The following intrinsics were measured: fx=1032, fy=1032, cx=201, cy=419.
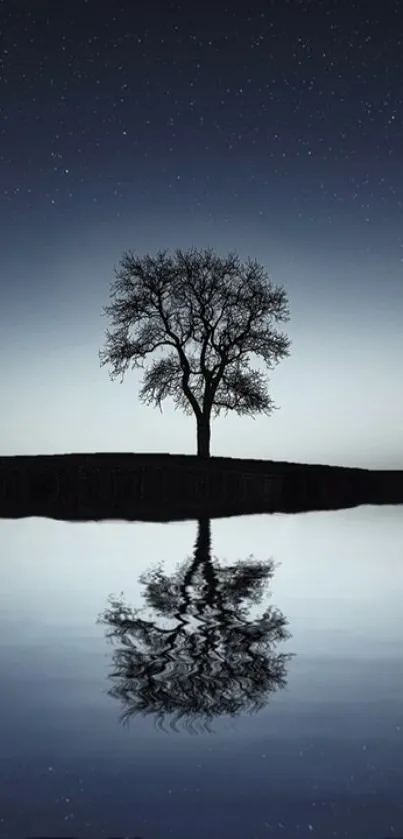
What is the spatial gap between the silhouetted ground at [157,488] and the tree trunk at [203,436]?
62cm

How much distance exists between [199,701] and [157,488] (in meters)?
38.2

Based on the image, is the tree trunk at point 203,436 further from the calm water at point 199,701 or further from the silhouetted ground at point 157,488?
the calm water at point 199,701

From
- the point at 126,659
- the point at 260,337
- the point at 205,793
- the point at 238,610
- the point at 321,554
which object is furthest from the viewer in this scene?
the point at 260,337

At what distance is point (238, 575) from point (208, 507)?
2409 cm

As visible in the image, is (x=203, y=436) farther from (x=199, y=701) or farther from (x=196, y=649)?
(x=199, y=701)

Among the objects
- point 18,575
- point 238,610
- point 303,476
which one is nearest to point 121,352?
point 303,476

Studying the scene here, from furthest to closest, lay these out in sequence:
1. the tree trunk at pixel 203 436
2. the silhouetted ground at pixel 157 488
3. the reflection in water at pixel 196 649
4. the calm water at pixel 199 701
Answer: the tree trunk at pixel 203 436 → the silhouetted ground at pixel 157 488 → the reflection in water at pixel 196 649 → the calm water at pixel 199 701

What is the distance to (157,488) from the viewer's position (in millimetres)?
48688

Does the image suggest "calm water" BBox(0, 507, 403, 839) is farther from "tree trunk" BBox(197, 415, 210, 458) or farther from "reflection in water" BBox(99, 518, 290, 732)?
"tree trunk" BBox(197, 415, 210, 458)

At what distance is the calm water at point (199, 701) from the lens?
752 cm

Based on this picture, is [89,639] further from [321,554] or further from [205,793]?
[321,554]

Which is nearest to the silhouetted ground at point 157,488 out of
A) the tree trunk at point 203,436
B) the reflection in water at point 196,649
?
the tree trunk at point 203,436

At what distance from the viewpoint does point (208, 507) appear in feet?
147

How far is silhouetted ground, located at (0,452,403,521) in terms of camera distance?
4397 centimetres
